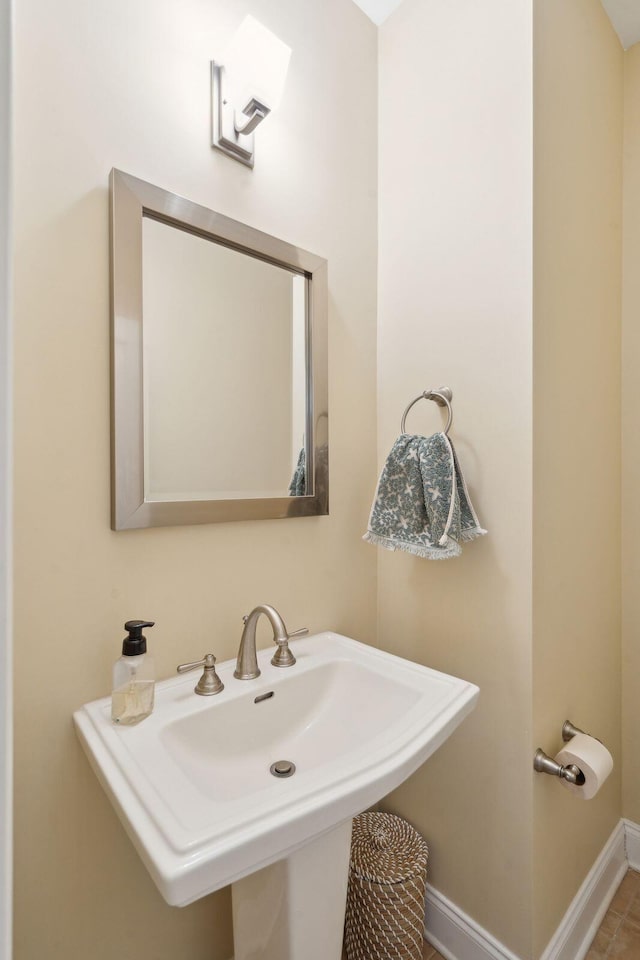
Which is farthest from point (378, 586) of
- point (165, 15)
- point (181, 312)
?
point (165, 15)

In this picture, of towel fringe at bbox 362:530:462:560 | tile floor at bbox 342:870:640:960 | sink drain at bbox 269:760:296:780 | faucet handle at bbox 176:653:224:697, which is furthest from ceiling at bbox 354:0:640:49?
tile floor at bbox 342:870:640:960

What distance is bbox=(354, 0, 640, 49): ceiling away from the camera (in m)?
1.38

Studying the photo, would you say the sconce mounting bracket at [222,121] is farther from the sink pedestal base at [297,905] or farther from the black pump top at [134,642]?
the sink pedestal base at [297,905]

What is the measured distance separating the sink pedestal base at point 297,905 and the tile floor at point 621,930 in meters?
0.84

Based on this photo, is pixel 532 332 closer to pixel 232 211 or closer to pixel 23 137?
pixel 232 211

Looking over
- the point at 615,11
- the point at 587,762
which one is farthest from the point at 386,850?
the point at 615,11

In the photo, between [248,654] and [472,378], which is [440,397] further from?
[248,654]

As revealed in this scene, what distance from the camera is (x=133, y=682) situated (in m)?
0.80

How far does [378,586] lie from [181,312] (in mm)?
913

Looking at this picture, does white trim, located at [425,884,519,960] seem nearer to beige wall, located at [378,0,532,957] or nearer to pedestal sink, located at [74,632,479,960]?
beige wall, located at [378,0,532,957]

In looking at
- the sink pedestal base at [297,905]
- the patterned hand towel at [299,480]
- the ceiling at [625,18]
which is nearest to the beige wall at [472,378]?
the patterned hand towel at [299,480]

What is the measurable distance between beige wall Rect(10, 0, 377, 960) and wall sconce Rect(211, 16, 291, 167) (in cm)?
3

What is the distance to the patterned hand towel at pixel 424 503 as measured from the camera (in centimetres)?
109

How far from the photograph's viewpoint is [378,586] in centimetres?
141
